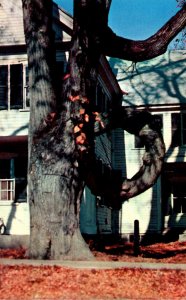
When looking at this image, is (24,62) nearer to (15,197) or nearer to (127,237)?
(15,197)

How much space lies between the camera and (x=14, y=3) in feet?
62.7

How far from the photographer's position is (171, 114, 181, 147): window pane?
25.6m

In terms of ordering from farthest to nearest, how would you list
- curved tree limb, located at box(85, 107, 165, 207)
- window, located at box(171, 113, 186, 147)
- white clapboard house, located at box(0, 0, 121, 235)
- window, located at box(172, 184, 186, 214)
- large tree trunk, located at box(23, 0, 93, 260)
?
window, located at box(172, 184, 186, 214)
window, located at box(171, 113, 186, 147)
white clapboard house, located at box(0, 0, 121, 235)
curved tree limb, located at box(85, 107, 165, 207)
large tree trunk, located at box(23, 0, 93, 260)

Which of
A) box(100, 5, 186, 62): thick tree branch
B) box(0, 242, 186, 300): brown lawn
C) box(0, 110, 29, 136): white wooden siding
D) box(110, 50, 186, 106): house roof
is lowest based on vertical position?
box(0, 242, 186, 300): brown lawn

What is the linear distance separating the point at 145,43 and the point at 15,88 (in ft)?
24.9

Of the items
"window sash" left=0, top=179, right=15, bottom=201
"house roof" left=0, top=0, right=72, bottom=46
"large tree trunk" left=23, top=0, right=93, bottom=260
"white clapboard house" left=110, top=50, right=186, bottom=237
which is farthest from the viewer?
"white clapboard house" left=110, top=50, right=186, bottom=237

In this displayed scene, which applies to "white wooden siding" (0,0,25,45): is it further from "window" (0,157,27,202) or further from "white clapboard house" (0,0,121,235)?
"window" (0,157,27,202)

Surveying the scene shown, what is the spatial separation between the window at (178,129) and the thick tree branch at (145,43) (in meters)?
13.4

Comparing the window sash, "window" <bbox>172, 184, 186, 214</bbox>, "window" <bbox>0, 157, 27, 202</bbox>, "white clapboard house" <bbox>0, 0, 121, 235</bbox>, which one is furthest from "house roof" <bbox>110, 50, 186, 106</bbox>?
the window sash

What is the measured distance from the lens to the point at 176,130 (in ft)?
84.5

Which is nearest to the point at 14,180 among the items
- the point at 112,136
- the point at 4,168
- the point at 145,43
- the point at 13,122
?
the point at 4,168

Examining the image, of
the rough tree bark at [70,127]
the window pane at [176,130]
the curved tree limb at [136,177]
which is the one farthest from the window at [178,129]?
the curved tree limb at [136,177]

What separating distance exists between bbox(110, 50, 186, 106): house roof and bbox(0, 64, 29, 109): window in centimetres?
792

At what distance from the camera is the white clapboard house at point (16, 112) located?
18500 millimetres
